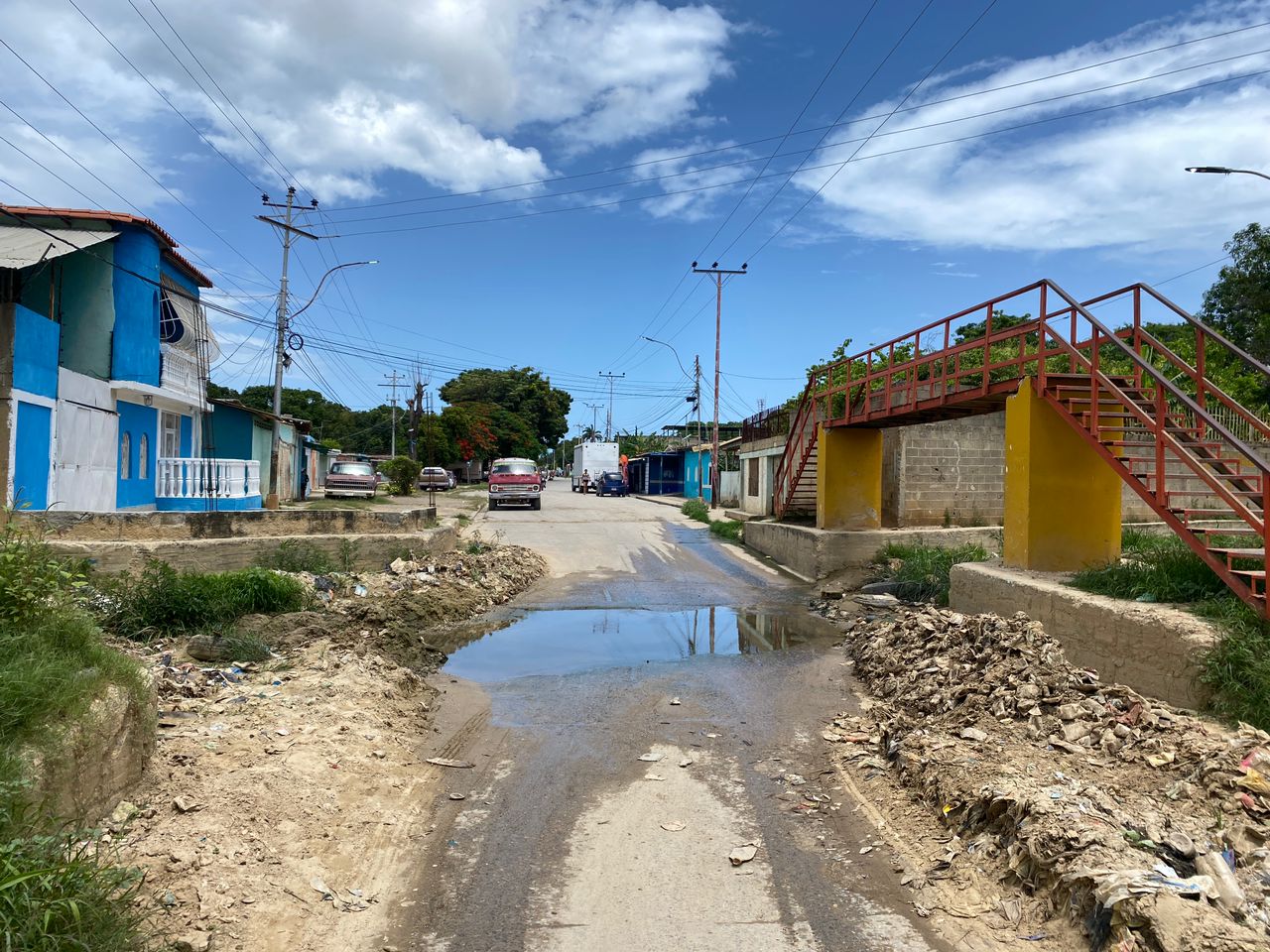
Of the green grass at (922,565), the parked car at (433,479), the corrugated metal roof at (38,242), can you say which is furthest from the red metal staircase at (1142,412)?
the parked car at (433,479)

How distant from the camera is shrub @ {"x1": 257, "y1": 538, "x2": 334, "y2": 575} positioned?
487 inches

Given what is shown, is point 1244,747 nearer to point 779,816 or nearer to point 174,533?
point 779,816

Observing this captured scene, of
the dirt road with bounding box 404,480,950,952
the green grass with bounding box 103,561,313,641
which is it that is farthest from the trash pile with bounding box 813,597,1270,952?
the green grass with bounding box 103,561,313,641

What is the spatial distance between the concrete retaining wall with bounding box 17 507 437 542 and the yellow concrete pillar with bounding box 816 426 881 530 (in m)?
8.70

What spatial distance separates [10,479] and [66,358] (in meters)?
4.35

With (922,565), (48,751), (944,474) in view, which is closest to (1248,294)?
(944,474)

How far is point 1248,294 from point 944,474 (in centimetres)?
1892

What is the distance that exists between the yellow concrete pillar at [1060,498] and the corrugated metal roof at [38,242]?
14.8 meters

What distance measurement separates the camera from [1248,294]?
29672 millimetres

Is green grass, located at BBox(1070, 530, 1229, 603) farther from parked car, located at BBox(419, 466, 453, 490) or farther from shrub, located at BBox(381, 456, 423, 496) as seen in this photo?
parked car, located at BBox(419, 466, 453, 490)

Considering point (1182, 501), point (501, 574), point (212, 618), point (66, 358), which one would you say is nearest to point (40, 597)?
point (212, 618)

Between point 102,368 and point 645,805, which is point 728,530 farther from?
point 645,805

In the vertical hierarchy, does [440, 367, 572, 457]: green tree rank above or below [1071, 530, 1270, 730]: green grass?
above

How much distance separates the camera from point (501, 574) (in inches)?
602
